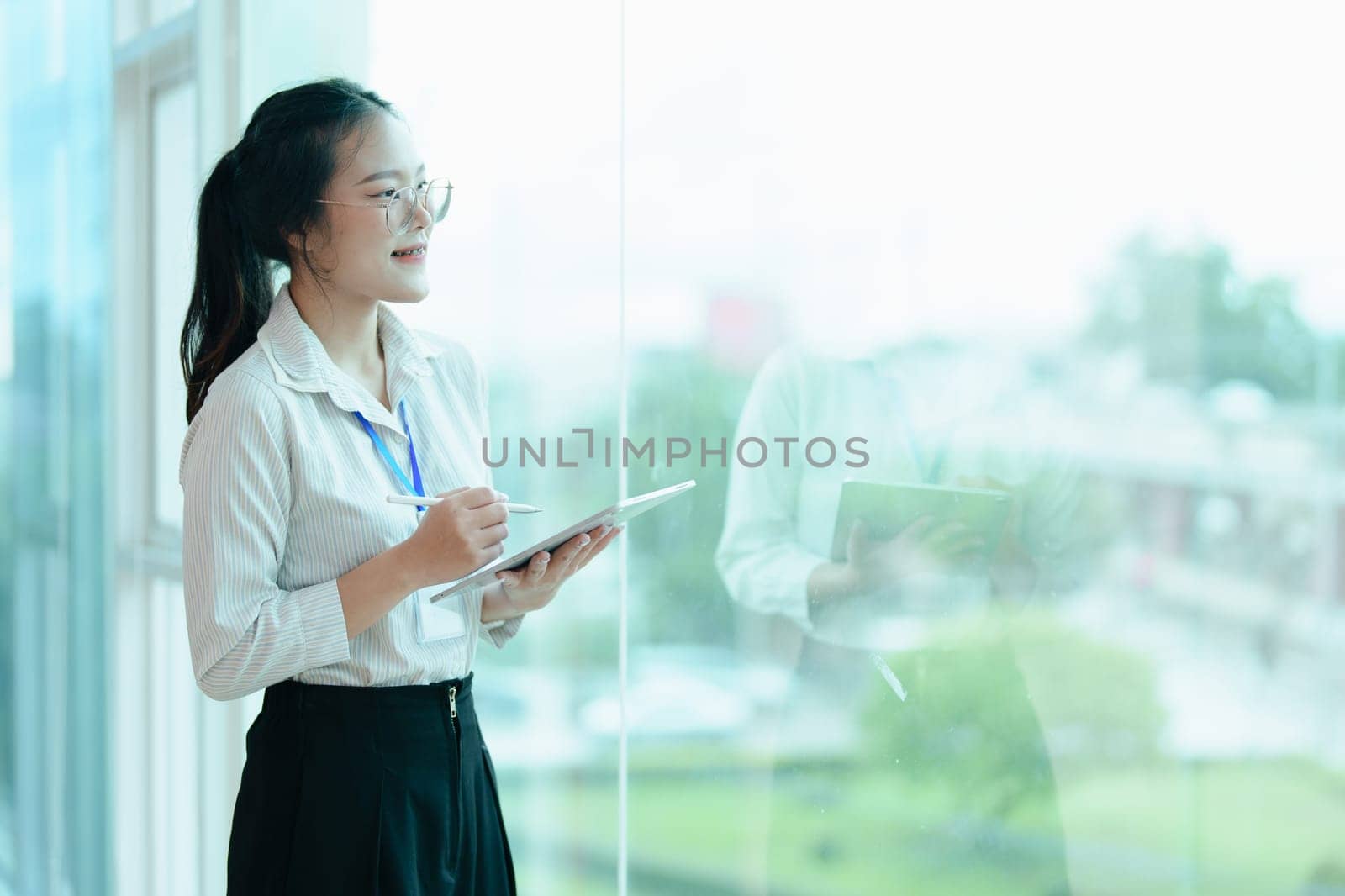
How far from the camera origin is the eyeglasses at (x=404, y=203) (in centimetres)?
135

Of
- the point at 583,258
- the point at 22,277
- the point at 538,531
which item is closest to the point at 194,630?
the point at 538,531

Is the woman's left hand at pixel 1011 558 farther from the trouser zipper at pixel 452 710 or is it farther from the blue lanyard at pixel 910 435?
the trouser zipper at pixel 452 710

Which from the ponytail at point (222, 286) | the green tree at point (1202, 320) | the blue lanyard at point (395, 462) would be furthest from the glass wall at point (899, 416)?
the ponytail at point (222, 286)

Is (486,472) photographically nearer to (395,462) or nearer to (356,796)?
(395,462)

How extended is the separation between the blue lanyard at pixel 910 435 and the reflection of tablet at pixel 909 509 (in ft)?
0.07

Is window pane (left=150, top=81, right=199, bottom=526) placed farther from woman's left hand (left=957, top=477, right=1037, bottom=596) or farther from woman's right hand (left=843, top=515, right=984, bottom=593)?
woman's left hand (left=957, top=477, right=1037, bottom=596)

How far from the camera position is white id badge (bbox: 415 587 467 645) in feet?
4.42

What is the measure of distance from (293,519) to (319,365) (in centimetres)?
18

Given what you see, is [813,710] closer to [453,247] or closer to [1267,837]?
[1267,837]

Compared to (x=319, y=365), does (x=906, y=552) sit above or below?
below

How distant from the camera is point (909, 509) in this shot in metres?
1.58

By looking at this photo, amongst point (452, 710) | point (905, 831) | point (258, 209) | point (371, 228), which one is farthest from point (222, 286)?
point (905, 831)

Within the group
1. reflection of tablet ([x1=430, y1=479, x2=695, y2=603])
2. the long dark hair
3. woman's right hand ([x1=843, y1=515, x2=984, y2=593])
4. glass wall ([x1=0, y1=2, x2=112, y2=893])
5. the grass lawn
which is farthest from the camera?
glass wall ([x1=0, y1=2, x2=112, y2=893])

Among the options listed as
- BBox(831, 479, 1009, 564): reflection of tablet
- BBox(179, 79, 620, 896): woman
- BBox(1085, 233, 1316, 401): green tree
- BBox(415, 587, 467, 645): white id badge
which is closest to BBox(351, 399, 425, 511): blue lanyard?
BBox(179, 79, 620, 896): woman
